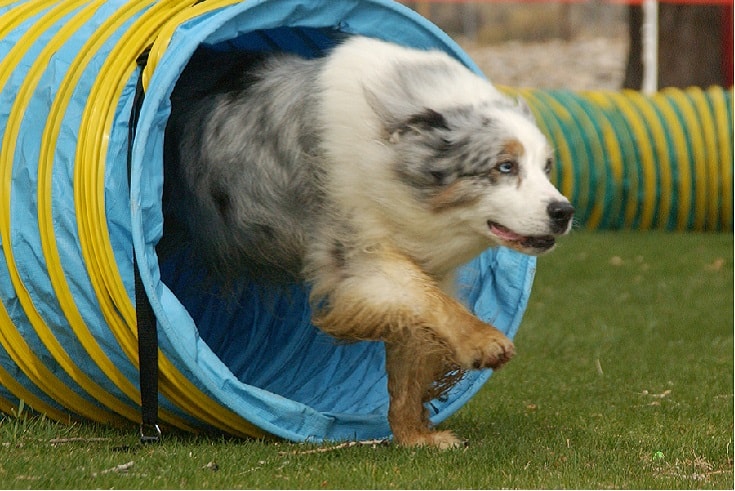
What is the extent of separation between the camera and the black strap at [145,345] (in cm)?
413

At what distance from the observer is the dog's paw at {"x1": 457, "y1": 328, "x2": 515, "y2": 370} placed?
4.12 meters

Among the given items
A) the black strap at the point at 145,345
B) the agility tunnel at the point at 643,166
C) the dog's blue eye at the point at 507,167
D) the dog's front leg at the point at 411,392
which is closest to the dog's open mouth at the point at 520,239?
the dog's blue eye at the point at 507,167

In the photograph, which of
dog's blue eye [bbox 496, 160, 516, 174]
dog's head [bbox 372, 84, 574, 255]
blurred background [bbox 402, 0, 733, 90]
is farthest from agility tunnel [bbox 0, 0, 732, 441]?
blurred background [bbox 402, 0, 733, 90]

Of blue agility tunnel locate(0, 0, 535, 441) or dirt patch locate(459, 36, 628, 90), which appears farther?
dirt patch locate(459, 36, 628, 90)

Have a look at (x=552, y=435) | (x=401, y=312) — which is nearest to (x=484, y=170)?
(x=401, y=312)

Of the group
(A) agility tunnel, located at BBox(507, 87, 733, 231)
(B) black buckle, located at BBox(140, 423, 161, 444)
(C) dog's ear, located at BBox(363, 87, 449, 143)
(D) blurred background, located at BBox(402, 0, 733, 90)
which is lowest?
(D) blurred background, located at BBox(402, 0, 733, 90)

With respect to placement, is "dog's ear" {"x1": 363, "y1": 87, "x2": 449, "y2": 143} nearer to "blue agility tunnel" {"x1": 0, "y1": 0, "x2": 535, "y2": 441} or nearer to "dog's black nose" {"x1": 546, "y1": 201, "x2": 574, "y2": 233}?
"dog's black nose" {"x1": 546, "y1": 201, "x2": 574, "y2": 233}

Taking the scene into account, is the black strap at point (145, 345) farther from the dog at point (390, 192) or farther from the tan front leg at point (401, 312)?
the tan front leg at point (401, 312)

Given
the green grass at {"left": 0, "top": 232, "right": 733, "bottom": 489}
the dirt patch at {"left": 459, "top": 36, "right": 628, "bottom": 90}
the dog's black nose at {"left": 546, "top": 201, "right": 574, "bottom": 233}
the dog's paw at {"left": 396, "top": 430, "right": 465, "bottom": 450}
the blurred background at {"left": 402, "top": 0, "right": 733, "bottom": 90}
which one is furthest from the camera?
the dirt patch at {"left": 459, "top": 36, "right": 628, "bottom": 90}

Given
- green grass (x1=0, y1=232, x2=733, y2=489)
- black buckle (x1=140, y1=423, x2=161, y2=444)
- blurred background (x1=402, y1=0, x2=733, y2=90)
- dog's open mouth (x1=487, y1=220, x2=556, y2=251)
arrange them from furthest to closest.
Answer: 1. blurred background (x1=402, y1=0, x2=733, y2=90)
2. black buckle (x1=140, y1=423, x2=161, y2=444)
3. dog's open mouth (x1=487, y1=220, x2=556, y2=251)
4. green grass (x1=0, y1=232, x2=733, y2=489)

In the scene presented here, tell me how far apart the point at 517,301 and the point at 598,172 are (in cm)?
632

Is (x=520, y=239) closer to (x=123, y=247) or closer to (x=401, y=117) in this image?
(x=401, y=117)

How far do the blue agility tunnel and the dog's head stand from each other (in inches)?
26.3

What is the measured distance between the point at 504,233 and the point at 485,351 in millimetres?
404
